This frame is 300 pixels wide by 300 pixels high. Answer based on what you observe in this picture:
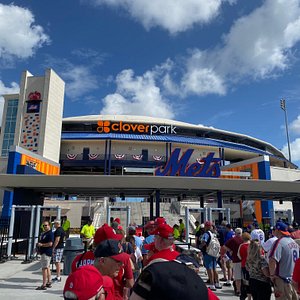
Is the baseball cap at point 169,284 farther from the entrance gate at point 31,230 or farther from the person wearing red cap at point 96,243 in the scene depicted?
the entrance gate at point 31,230

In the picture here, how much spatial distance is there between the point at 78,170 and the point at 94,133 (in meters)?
7.62

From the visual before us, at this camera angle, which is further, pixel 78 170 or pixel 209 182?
pixel 78 170

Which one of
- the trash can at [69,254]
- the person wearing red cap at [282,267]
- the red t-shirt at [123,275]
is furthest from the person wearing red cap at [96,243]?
the trash can at [69,254]

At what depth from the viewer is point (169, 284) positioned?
123 centimetres

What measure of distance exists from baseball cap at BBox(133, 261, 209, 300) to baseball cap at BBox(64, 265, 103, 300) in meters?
0.65

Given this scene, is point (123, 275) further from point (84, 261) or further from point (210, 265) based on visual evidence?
point (210, 265)

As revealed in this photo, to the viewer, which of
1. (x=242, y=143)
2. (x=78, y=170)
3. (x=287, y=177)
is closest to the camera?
(x=287, y=177)

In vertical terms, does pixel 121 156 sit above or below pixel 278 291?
above

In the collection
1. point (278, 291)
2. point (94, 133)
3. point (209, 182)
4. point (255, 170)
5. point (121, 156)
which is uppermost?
point (94, 133)

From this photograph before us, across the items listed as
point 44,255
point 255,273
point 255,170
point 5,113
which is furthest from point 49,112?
point 255,273

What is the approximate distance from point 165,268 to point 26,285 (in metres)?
9.94

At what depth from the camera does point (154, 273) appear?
1257 mm

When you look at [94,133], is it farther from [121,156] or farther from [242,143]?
[242,143]

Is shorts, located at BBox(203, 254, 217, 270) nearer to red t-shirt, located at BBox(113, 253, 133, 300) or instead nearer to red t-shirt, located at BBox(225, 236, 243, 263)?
red t-shirt, located at BBox(225, 236, 243, 263)
